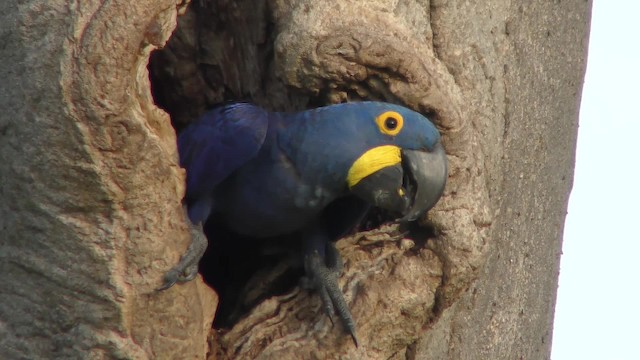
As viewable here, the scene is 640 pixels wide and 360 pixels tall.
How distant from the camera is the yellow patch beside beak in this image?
2.98 meters

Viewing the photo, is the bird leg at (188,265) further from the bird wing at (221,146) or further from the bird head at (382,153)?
the bird head at (382,153)

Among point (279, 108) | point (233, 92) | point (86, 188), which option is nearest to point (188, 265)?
point (86, 188)

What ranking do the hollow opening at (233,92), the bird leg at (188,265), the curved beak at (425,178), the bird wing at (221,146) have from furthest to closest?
the hollow opening at (233,92) → the bird wing at (221,146) → the curved beak at (425,178) → the bird leg at (188,265)

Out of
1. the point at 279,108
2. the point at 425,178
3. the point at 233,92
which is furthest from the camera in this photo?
the point at 233,92

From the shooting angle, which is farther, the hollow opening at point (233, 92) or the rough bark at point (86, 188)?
the hollow opening at point (233, 92)

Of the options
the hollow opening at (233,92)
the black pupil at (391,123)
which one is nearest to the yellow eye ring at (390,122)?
the black pupil at (391,123)

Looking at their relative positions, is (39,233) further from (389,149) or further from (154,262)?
(389,149)

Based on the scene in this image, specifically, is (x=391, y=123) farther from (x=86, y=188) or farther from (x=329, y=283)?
(x=86, y=188)

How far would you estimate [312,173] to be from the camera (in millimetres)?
3137

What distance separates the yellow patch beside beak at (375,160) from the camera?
2.98 metres

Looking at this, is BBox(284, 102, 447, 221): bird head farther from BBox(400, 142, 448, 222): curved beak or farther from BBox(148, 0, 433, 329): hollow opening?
BBox(148, 0, 433, 329): hollow opening

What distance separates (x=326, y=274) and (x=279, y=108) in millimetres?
612

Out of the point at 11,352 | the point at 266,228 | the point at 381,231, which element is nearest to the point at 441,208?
the point at 381,231

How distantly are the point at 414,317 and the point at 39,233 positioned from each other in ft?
3.45
